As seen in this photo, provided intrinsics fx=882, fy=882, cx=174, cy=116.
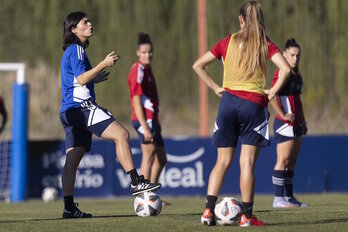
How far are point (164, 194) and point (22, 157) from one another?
104 inches

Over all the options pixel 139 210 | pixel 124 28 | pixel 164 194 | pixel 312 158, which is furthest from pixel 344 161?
pixel 124 28

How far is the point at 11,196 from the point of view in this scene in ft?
51.3

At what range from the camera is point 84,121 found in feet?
29.1

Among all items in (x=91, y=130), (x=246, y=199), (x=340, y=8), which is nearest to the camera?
(x=246, y=199)

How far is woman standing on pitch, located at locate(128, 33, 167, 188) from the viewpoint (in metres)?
11.8

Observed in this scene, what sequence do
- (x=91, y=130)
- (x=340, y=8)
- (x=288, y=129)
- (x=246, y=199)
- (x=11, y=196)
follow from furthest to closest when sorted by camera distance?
(x=340, y=8), (x=11, y=196), (x=288, y=129), (x=91, y=130), (x=246, y=199)

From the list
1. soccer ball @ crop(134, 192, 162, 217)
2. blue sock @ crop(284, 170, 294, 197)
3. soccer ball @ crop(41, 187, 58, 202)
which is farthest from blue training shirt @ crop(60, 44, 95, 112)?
soccer ball @ crop(41, 187, 58, 202)

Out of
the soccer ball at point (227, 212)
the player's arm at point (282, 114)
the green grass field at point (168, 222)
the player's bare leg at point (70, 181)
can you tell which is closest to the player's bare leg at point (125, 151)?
the green grass field at point (168, 222)

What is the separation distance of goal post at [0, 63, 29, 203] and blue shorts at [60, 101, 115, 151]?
672 cm

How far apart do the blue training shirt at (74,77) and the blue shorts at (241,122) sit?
5.48 ft

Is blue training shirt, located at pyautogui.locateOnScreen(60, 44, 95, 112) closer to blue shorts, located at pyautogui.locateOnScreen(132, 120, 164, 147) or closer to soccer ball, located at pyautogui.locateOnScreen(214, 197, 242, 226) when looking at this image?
soccer ball, located at pyautogui.locateOnScreen(214, 197, 242, 226)

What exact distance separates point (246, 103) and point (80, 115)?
1.93 meters

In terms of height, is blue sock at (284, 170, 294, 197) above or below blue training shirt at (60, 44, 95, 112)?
below

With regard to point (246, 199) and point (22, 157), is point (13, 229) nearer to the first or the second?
point (246, 199)
